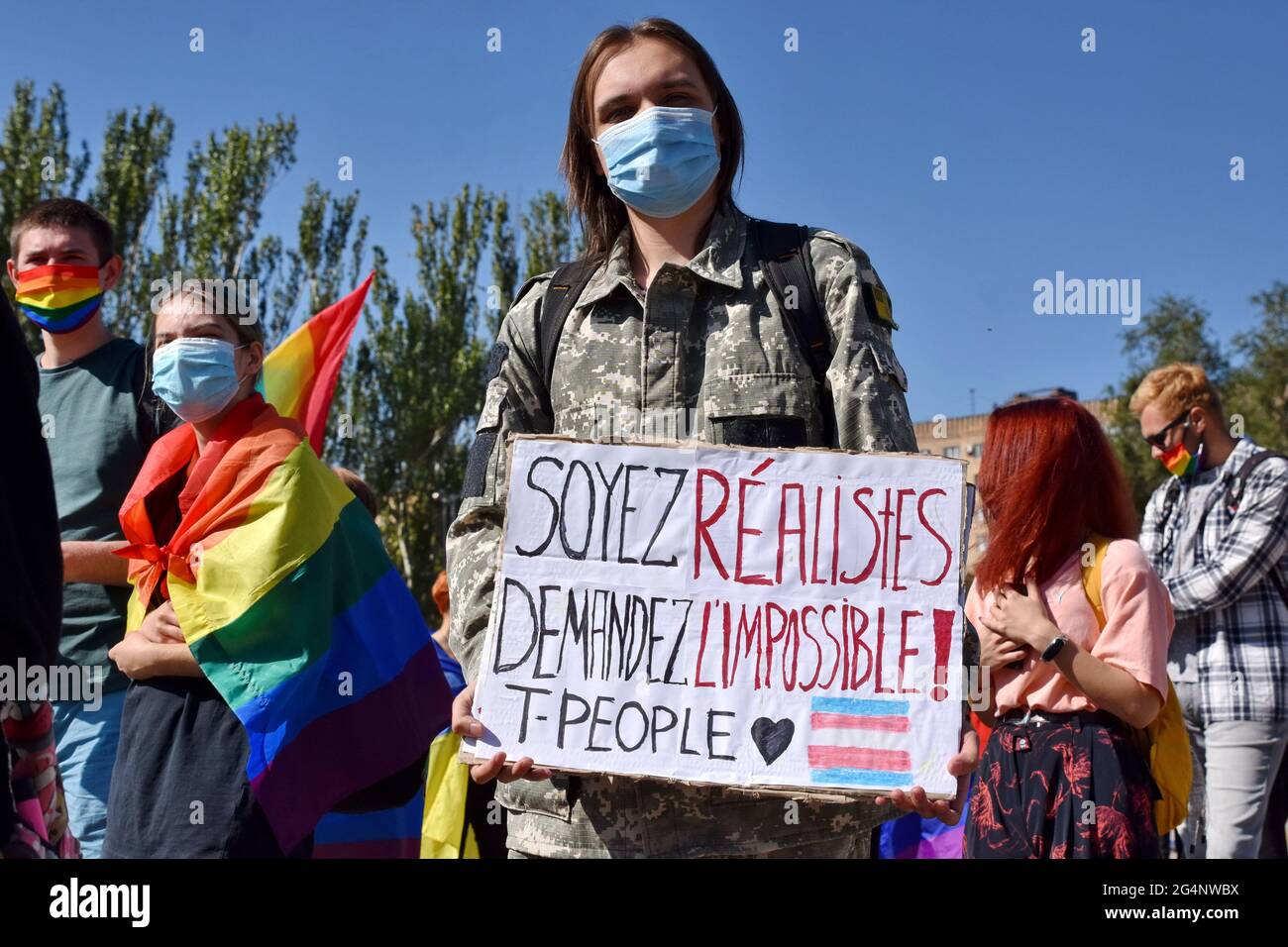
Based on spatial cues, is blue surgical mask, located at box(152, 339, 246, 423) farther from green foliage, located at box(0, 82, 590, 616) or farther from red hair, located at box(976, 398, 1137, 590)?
green foliage, located at box(0, 82, 590, 616)

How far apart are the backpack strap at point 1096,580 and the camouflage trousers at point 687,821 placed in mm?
1277

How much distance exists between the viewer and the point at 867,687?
2.44 metres

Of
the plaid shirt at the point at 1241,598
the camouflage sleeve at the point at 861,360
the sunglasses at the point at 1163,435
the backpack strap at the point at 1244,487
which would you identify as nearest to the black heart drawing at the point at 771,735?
the camouflage sleeve at the point at 861,360

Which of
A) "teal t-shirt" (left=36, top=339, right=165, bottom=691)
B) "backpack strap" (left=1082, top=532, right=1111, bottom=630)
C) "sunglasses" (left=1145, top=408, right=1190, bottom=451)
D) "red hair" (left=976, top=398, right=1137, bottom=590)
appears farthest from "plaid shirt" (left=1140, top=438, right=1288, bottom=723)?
"teal t-shirt" (left=36, top=339, right=165, bottom=691)

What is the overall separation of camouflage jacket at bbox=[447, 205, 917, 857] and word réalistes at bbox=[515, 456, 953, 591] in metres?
0.10

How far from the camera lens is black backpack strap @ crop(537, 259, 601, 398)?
273 centimetres

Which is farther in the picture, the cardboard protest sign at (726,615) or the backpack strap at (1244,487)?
the backpack strap at (1244,487)

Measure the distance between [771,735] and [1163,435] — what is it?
371 cm

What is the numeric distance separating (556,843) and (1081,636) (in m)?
1.63

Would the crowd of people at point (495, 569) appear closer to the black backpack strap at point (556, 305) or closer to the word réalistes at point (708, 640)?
the black backpack strap at point (556, 305)

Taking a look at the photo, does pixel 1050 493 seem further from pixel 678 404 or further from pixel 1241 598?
pixel 1241 598

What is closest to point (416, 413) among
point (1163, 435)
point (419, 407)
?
point (419, 407)

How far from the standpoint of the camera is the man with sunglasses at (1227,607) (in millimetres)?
5137
